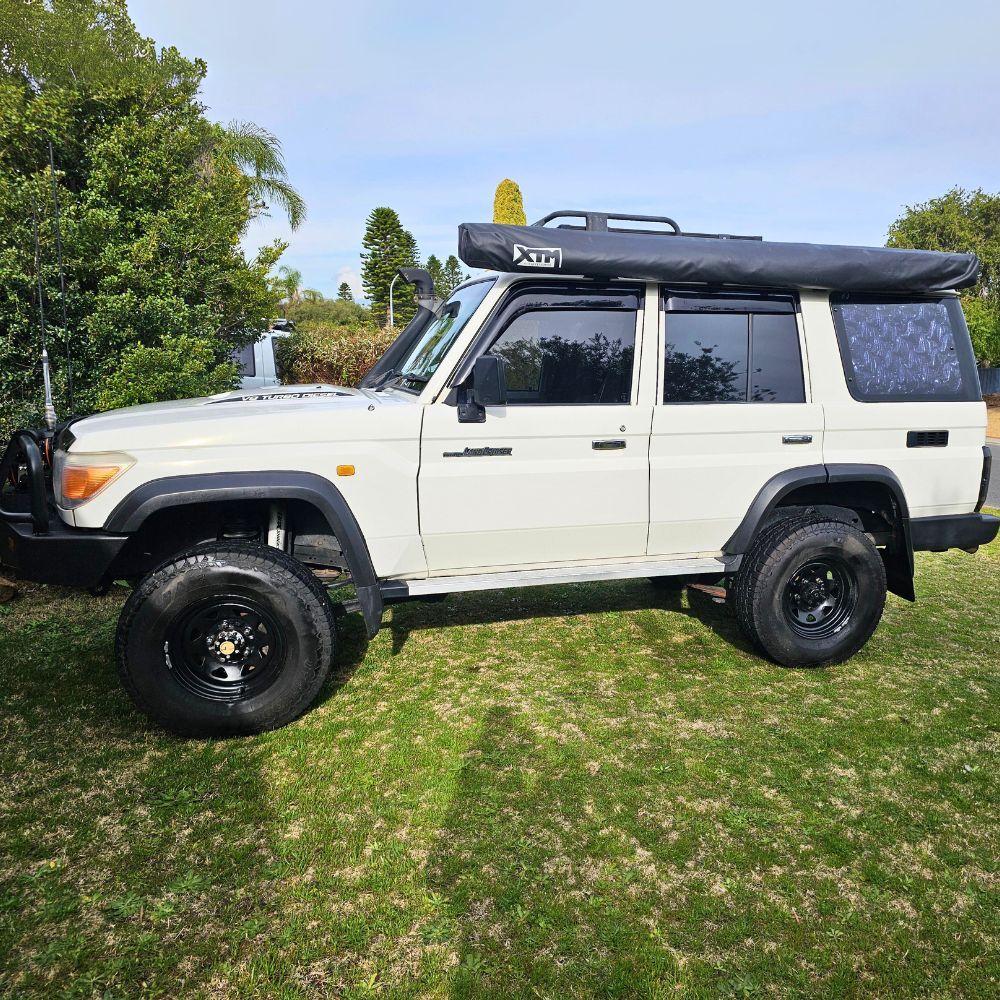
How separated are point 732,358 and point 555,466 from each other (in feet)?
3.87

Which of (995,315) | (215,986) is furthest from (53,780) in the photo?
(995,315)

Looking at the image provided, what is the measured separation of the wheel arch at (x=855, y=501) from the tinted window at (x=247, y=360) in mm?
8990

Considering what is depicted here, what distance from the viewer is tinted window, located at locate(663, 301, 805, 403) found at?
12.5ft

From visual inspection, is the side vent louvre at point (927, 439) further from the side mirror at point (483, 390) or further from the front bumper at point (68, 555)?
the front bumper at point (68, 555)

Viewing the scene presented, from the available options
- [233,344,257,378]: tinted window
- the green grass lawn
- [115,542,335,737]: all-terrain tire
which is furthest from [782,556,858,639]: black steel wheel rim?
[233,344,257,378]: tinted window

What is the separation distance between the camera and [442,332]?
395 centimetres

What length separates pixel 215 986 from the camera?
2070 mm

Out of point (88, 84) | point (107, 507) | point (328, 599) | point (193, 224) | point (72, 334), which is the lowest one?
point (328, 599)

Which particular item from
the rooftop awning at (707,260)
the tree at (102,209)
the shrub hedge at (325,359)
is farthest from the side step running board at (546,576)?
the shrub hedge at (325,359)

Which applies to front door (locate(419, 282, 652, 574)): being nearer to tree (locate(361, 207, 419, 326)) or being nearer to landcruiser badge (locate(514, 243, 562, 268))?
landcruiser badge (locate(514, 243, 562, 268))

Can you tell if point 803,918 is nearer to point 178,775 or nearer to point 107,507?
point 178,775

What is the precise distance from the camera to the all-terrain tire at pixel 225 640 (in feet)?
10.5

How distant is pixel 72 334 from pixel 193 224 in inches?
75.3

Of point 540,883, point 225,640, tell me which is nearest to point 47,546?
point 225,640
